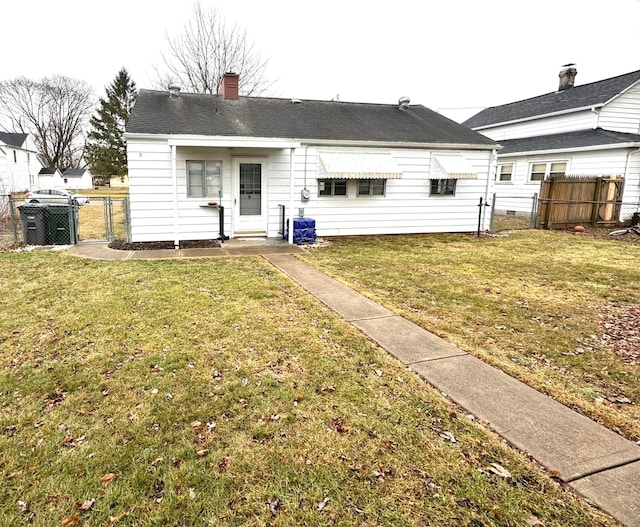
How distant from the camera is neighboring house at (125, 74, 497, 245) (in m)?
10.4

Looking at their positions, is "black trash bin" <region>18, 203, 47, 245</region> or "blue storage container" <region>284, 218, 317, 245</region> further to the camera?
"blue storage container" <region>284, 218, 317, 245</region>

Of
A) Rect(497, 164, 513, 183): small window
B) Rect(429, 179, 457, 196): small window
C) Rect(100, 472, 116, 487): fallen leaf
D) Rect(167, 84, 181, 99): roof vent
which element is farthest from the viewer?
Rect(497, 164, 513, 183): small window

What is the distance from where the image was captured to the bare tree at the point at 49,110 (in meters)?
Answer: 50.1

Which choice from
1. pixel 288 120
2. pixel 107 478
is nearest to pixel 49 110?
pixel 288 120

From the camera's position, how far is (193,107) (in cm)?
1216

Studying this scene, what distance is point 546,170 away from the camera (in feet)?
61.2

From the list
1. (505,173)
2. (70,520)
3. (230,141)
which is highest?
(505,173)

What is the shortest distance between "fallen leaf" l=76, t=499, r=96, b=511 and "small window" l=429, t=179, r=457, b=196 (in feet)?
40.8

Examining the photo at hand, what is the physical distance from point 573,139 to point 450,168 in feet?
31.3

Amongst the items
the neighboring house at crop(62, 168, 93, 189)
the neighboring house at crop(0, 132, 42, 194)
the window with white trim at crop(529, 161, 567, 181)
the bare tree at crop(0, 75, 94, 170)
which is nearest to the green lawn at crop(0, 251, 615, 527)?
the window with white trim at crop(529, 161, 567, 181)

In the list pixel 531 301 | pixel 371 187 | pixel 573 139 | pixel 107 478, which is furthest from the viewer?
pixel 573 139

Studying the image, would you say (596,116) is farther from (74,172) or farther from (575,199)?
(74,172)

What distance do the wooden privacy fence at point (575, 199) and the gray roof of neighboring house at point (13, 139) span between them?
4138 cm

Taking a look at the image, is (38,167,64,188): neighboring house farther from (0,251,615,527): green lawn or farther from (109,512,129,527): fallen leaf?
(109,512,129,527): fallen leaf
